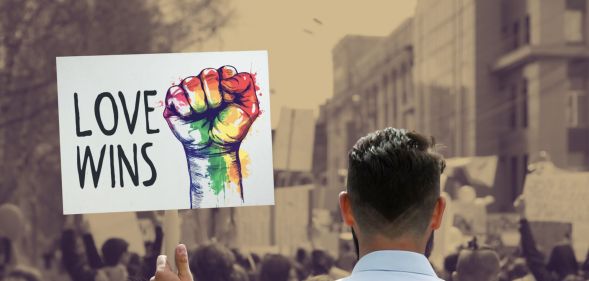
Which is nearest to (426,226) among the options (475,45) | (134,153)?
(134,153)

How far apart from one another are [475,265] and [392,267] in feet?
7.58

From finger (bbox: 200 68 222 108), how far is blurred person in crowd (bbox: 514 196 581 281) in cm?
165

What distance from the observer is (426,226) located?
0.96 m

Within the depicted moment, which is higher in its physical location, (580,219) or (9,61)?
(9,61)

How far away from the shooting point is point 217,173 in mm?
1788

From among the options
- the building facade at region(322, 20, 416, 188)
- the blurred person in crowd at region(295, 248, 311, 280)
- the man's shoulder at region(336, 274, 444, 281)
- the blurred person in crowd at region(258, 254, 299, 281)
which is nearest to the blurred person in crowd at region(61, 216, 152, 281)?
the blurred person in crowd at region(258, 254, 299, 281)

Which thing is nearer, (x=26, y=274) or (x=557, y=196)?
(x=26, y=274)

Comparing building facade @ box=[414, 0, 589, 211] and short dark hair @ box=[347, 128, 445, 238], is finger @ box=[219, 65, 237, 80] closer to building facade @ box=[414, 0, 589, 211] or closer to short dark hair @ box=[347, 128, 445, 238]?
short dark hair @ box=[347, 128, 445, 238]

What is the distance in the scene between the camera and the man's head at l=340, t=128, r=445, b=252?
947 mm

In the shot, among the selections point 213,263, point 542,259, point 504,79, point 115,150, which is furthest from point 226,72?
point 542,259

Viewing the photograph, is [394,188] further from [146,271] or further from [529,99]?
[529,99]

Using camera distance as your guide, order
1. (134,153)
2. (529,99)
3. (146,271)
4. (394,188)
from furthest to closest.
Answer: (529,99) < (146,271) < (134,153) < (394,188)

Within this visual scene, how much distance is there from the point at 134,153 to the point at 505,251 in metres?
1.85

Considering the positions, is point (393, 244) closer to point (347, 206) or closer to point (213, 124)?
point (347, 206)
